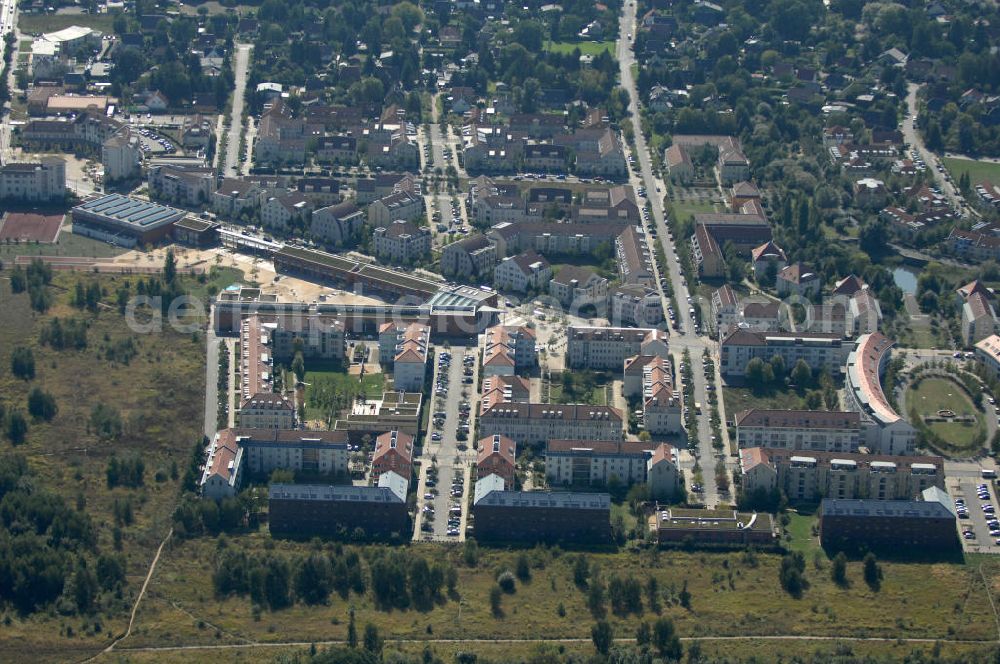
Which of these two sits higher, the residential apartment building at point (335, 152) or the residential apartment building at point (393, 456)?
the residential apartment building at point (335, 152)

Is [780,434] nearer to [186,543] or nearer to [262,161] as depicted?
[186,543]

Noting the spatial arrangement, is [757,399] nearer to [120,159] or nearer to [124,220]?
[124,220]

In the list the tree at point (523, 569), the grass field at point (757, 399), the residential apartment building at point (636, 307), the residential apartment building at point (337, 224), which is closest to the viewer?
the tree at point (523, 569)

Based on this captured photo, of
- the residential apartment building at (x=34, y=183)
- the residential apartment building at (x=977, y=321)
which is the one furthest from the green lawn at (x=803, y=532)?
the residential apartment building at (x=34, y=183)

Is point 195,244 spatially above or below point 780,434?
above

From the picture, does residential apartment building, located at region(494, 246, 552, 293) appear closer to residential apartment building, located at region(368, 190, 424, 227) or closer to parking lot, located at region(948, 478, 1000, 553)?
residential apartment building, located at region(368, 190, 424, 227)

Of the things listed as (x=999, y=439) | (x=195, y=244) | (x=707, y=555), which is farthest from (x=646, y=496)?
(x=195, y=244)

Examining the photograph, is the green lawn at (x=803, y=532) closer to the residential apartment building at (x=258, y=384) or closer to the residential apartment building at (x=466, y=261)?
the residential apartment building at (x=258, y=384)
